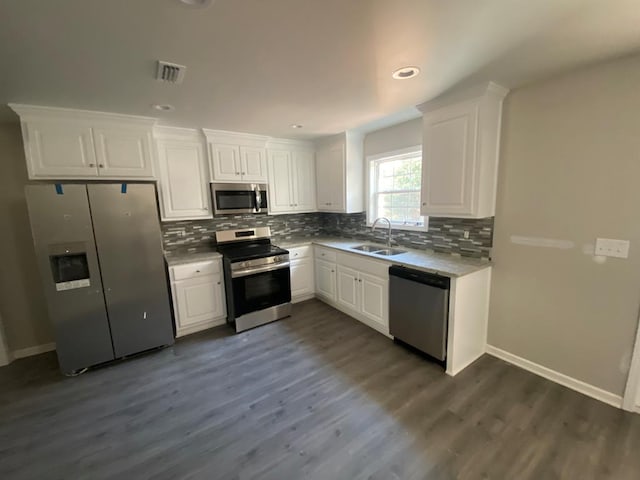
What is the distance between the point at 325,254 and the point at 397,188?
136cm

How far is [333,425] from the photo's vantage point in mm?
1871

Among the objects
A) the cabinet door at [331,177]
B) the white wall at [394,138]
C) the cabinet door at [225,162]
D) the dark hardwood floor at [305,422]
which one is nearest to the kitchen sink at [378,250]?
the cabinet door at [331,177]

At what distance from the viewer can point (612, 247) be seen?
191 centimetres

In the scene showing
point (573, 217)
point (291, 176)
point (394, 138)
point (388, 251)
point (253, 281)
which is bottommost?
point (253, 281)

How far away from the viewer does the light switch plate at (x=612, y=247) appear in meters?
1.86

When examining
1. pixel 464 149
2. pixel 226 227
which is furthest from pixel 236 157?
pixel 464 149

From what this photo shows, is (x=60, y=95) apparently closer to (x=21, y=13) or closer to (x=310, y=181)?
(x=21, y=13)

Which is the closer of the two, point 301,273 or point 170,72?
point 170,72

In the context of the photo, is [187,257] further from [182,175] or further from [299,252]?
[299,252]

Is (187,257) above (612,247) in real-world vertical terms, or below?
below

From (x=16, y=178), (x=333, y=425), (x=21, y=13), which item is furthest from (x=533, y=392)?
(x=16, y=178)

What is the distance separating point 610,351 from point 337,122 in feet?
10.6

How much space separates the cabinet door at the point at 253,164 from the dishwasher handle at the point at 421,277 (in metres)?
2.24

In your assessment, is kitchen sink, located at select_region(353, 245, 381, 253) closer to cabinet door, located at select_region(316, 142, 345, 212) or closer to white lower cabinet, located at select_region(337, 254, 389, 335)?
white lower cabinet, located at select_region(337, 254, 389, 335)
